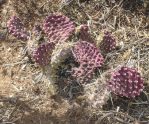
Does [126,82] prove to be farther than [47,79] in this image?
No

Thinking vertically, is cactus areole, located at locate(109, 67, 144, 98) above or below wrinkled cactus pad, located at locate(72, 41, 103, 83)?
below

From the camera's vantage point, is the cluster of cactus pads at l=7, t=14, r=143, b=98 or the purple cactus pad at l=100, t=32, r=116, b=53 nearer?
the cluster of cactus pads at l=7, t=14, r=143, b=98

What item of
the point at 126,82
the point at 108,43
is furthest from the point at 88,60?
the point at 126,82

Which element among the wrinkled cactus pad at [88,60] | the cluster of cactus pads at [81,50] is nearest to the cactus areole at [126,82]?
the cluster of cactus pads at [81,50]

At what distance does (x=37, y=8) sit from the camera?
3057 mm

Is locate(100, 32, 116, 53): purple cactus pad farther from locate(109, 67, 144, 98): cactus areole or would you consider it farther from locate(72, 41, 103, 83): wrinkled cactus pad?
locate(109, 67, 144, 98): cactus areole

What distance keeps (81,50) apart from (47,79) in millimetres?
248

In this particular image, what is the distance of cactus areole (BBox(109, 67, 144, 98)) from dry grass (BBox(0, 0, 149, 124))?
81 mm

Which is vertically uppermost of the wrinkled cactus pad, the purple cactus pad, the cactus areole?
the purple cactus pad

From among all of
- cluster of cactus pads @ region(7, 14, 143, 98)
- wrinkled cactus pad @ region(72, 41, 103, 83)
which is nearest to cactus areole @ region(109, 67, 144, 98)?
cluster of cactus pads @ region(7, 14, 143, 98)

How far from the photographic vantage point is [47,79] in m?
2.67

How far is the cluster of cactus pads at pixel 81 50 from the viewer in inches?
99.5

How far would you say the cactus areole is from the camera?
8.25 feet

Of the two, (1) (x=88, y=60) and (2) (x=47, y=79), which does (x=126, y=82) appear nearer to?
(1) (x=88, y=60)
